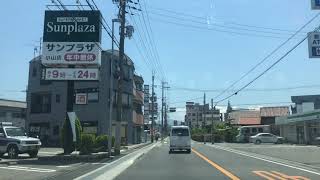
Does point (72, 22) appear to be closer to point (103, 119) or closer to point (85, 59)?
point (85, 59)

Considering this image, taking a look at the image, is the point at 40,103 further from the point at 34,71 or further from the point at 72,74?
the point at 72,74

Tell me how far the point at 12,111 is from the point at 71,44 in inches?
2121

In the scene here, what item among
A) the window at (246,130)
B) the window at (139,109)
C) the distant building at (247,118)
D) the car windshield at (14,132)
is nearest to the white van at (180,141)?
the car windshield at (14,132)

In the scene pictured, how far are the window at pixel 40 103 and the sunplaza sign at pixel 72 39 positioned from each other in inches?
1111

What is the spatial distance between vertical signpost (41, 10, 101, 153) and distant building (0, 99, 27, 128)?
4817cm

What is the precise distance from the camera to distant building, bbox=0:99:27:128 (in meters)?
81.6

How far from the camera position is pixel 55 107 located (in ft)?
201

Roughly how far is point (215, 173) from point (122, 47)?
18632mm

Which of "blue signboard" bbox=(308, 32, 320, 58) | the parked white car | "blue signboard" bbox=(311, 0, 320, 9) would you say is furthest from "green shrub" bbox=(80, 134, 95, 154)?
the parked white car

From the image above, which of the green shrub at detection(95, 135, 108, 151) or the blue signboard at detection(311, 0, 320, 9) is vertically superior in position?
the blue signboard at detection(311, 0, 320, 9)

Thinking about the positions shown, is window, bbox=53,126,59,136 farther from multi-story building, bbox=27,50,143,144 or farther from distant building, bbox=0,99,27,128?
distant building, bbox=0,99,27,128

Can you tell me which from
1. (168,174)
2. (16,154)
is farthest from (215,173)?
(16,154)

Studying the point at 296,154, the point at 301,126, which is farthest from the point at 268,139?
the point at 296,154

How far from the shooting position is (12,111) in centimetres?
8462
